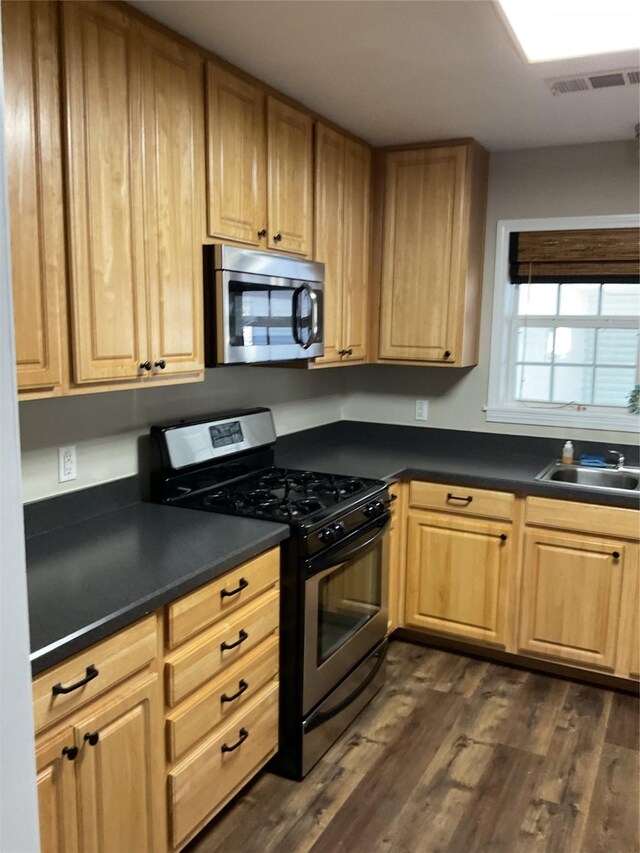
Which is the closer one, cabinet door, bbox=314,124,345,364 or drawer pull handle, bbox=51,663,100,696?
drawer pull handle, bbox=51,663,100,696

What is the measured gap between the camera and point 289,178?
105 inches

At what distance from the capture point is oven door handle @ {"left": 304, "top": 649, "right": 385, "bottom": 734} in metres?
2.35

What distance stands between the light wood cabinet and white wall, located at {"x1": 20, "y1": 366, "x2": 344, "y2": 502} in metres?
0.36

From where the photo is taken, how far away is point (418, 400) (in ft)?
12.3

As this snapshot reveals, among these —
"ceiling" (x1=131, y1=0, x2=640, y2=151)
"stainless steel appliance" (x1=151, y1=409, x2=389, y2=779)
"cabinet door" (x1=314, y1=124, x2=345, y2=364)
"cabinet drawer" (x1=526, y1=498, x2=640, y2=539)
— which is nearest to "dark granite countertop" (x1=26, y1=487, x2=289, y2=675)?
"stainless steel appliance" (x1=151, y1=409, x2=389, y2=779)

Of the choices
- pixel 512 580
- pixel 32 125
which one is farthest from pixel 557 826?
pixel 32 125

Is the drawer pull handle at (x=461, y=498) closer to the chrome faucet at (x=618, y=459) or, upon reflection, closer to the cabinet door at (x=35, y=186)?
the chrome faucet at (x=618, y=459)

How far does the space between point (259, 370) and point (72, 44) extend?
1.64m

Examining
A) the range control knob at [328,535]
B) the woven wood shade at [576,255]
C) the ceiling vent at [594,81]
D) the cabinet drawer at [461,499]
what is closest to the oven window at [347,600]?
the range control knob at [328,535]

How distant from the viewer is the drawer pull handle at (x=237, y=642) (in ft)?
6.52

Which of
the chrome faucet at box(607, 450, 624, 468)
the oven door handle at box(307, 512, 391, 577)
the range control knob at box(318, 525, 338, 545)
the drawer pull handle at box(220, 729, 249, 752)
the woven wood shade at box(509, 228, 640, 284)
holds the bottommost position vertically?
the drawer pull handle at box(220, 729, 249, 752)

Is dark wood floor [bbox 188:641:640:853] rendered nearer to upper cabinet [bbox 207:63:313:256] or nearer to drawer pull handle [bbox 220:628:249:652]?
drawer pull handle [bbox 220:628:249:652]

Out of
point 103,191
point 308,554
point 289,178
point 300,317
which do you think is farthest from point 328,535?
point 289,178

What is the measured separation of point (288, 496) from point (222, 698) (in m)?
0.81
